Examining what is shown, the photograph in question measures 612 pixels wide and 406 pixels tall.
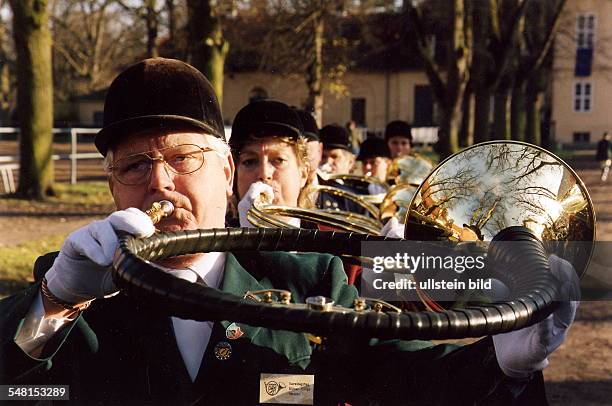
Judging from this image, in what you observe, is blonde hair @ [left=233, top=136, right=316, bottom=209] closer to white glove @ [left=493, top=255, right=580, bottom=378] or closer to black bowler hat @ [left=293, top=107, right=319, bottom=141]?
black bowler hat @ [left=293, top=107, right=319, bottom=141]

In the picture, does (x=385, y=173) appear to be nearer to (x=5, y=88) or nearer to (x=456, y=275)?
(x=456, y=275)

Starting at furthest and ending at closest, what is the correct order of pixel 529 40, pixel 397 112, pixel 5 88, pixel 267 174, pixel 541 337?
pixel 397 112 < pixel 5 88 < pixel 529 40 < pixel 267 174 < pixel 541 337

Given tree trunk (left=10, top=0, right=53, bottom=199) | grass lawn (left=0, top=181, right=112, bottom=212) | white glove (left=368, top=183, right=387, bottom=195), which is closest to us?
white glove (left=368, top=183, right=387, bottom=195)

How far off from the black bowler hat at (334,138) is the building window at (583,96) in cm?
3748

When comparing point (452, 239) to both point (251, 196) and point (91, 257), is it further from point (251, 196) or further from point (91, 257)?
point (251, 196)

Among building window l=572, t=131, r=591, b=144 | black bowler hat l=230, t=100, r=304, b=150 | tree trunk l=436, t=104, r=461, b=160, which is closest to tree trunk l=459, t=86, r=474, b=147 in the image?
tree trunk l=436, t=104, r=461, b=160

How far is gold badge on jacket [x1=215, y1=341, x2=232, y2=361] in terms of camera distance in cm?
179

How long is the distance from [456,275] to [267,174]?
1.85 metres

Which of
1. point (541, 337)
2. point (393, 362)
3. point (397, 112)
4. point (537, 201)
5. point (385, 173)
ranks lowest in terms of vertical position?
point (397, 112)

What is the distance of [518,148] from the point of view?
2043 mm

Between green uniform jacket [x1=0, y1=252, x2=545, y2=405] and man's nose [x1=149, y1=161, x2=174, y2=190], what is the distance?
0.24 meters

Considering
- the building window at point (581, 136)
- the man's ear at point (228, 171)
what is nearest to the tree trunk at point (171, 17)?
the man's ear at point (228, 171)

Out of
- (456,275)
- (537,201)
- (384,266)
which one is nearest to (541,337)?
(456,275)

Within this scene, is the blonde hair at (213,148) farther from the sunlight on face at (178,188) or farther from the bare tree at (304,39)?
the bare tree at (304,39)
